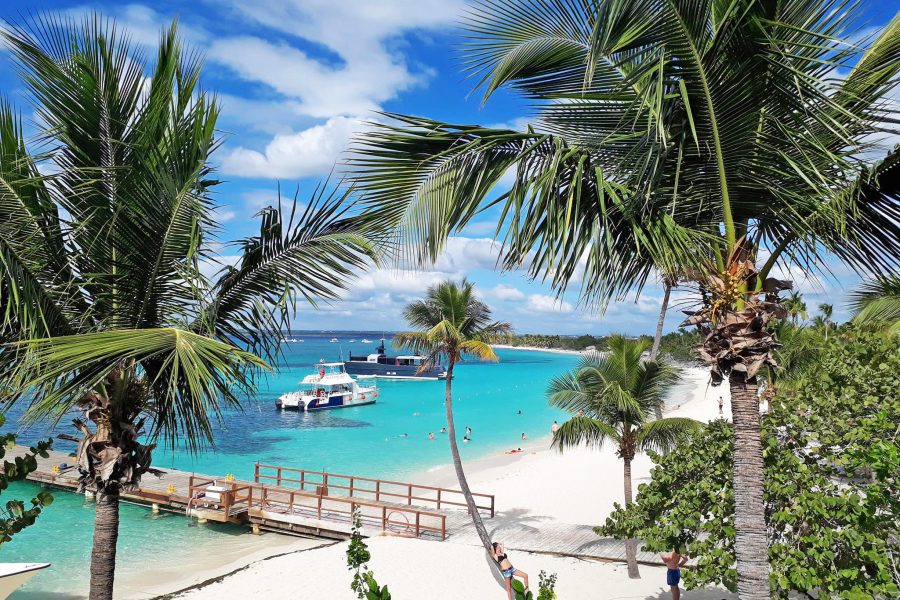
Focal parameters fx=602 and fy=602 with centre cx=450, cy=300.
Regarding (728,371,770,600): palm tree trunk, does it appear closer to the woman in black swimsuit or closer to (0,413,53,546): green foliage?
(0,413,53,546): green foliage

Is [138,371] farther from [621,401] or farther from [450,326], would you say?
[450,326]

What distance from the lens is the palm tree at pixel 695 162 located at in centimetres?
360

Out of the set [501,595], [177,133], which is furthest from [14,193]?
[501,595]

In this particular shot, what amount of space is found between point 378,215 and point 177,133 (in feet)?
8.00

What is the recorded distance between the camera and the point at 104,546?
5465mm

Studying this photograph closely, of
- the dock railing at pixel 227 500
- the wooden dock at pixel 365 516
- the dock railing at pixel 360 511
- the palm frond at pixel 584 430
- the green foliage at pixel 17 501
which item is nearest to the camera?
the green foliage at pixel 17 501

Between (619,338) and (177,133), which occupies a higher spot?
(177,133)

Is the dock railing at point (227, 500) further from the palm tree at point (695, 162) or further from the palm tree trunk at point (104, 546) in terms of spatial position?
the palm tree at point (695, 162)

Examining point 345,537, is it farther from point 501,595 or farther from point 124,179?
point 124,179

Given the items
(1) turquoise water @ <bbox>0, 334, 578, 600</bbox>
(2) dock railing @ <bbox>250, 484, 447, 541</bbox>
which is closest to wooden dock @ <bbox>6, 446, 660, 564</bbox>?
(2) dock railing @ <bbox>250, 484, 447, 541</bbox>

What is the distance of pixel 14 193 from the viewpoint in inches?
193

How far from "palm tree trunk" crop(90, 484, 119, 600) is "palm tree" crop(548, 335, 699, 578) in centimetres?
867

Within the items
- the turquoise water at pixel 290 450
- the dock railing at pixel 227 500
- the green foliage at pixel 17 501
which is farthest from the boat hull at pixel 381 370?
the green foliage at pixel 17 501

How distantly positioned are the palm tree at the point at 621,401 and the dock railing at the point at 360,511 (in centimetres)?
468
